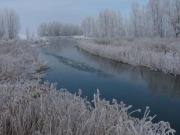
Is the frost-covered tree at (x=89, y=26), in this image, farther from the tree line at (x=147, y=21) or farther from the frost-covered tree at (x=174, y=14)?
the frost-covered tree at (x=174, y=14)

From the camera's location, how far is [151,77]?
48.2ft

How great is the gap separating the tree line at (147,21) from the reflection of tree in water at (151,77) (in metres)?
28.7

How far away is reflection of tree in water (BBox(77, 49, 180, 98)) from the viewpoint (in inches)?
475

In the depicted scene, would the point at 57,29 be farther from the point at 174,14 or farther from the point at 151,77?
the point at 151,77

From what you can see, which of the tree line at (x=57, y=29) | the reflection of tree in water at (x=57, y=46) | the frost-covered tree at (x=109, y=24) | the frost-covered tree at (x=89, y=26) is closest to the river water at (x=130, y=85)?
the reflection of tree in water at (x=57, y=46)

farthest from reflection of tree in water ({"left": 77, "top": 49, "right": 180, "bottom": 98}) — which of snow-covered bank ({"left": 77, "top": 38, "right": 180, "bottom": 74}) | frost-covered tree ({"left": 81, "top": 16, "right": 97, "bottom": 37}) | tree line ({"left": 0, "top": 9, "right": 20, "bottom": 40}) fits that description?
frost-covered tree ({"left": 81, "top": 16, "right": 97, "bottom": 37})

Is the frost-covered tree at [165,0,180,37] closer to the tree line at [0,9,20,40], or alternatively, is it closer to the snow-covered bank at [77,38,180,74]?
the snow-covered bank at [77,38,180,74]

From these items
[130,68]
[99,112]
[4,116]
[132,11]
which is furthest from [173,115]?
[132,11]

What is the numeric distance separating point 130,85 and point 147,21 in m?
46.4

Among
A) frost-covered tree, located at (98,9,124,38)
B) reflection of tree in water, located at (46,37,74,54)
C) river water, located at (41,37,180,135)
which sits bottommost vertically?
river water, located at (41,37,180,135)

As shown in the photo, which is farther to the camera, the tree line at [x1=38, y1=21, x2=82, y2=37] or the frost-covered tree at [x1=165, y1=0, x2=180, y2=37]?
the tree line at [x1=38, y1=21, x2=82, y2=37]

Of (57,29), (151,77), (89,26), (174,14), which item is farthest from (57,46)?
(57,29)

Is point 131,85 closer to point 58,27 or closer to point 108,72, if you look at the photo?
point 108,72

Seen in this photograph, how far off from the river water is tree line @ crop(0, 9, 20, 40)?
5887cm
